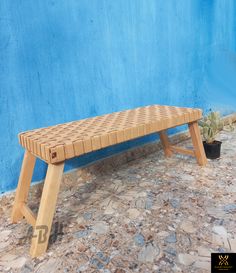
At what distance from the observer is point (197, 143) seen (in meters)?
1.97

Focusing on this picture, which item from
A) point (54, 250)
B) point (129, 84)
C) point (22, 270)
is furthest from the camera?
point (129, 84)

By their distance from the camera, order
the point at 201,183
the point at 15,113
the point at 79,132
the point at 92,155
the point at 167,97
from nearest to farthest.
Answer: the point at 79,132 < the point at 15,113 < the point at 201,183 < the point at 92,155 < the point at 167,97

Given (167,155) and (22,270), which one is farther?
(167,155)

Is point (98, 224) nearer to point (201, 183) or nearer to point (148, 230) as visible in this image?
point (148, 230)

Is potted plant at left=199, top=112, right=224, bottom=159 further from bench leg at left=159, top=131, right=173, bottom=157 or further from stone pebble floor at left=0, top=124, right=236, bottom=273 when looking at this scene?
bench leg at left=159, top=131, right=173, bottom=157

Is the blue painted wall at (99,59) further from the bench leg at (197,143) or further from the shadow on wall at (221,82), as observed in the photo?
the bench leg at (197,143)

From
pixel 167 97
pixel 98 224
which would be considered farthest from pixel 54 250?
pixel 167 97

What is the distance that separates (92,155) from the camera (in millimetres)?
1991

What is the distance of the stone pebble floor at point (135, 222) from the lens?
3.81 feet

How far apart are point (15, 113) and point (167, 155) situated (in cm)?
123

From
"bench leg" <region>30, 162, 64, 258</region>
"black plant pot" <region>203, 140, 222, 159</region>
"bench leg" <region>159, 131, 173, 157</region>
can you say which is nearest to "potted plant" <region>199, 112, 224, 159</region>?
"black plant pot" <region>203, 140, 222, 159</region>

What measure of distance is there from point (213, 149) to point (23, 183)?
4.62 feet

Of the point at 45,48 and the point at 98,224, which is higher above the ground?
the point at 45,48

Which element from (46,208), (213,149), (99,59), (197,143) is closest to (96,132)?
(46,208)
